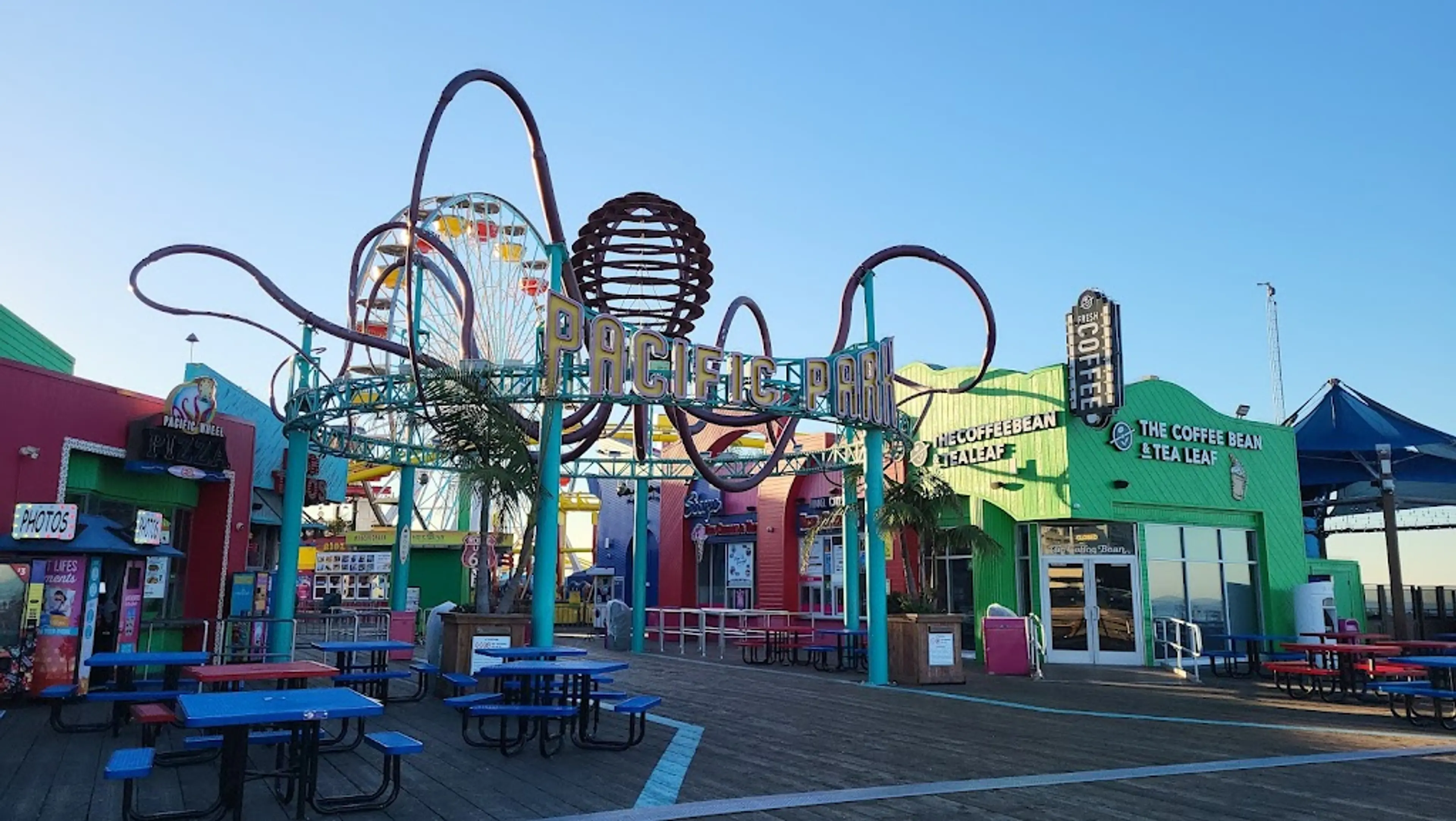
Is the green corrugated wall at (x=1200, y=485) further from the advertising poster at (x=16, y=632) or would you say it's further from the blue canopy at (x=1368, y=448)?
the advertising poster at (x=16, y=632)

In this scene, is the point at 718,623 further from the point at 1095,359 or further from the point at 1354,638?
the point at 1354,638

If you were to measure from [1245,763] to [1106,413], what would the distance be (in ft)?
40.5

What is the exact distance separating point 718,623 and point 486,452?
20.1m

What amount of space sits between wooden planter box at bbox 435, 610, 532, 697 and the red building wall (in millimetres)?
5317

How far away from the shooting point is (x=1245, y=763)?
32.4 ft

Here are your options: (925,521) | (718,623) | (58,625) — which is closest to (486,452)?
(58,625)

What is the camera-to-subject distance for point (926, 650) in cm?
1764

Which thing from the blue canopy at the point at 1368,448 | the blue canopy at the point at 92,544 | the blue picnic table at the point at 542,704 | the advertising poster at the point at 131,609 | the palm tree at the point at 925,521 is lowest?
the blue picnic table at the point at 542,704

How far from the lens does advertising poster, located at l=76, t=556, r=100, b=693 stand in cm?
1341

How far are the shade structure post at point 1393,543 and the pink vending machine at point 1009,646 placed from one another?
1075cm

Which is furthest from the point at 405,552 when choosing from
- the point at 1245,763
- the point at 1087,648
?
the point at 1245,763

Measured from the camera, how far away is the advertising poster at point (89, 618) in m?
13.4

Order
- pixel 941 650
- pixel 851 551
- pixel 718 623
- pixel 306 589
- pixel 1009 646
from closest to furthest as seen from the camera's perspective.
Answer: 1. pixel 941 650
2. pixel 1009 646
3. pixel 851 551
4. pixel 718 623
5. pixel 306 589

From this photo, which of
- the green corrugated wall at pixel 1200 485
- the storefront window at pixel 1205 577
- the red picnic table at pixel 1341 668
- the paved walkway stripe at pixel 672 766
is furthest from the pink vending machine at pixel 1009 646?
the paved walkway stripe at pixel 672 766
